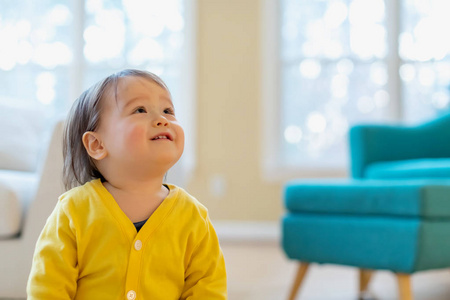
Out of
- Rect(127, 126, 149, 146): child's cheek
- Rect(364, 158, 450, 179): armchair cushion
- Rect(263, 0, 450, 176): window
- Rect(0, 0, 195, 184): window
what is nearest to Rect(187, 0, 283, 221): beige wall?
Rect(263, 0, 450, 176): window

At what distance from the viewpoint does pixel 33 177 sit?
5.82ft

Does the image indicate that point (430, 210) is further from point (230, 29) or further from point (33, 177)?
point (230, 29)

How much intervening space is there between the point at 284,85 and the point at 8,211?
2965 millimetres

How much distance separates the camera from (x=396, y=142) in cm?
277

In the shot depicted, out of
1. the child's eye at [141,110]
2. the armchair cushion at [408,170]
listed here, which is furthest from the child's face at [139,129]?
the armchair cushion at [408,170]

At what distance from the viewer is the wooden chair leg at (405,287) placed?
170cm

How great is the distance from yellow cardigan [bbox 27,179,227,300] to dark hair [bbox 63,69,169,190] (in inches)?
3.2

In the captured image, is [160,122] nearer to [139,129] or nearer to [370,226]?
[139,129]

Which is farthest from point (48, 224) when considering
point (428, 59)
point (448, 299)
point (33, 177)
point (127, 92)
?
point (428, 59)

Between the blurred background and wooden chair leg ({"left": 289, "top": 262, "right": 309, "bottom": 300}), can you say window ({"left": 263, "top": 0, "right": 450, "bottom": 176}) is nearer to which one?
the blurred background

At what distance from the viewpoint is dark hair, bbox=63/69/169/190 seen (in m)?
1.00

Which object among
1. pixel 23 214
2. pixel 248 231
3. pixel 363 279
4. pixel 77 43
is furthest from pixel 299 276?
pixel 77 43

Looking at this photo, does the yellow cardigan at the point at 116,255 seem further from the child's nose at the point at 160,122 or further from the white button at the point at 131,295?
the child's nose at the point at 160,122

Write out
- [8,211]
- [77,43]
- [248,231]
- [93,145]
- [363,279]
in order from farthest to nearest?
[77,43]
[248,231]
[363,279]
[8,211]
[93,145]
